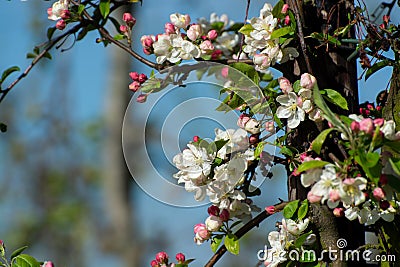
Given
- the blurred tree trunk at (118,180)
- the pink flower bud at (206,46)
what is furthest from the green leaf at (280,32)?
the blurred tree trunk at (118,180)

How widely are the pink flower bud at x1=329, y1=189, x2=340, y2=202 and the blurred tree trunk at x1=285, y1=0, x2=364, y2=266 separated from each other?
8.1 inches

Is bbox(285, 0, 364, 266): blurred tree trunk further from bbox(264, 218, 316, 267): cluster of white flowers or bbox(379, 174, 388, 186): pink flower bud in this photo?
bbox(379, 174, 388, 186): pink flower bud

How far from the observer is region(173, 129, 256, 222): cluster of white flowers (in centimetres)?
98

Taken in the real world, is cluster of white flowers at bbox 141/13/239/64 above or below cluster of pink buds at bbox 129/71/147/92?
above

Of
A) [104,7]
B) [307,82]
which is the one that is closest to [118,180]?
[104,7]

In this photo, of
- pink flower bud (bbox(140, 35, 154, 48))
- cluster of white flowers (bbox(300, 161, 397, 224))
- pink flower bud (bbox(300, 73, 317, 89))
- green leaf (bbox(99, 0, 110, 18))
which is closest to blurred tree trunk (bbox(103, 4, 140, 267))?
green leaf (bbox(99, 0, 110, 18))

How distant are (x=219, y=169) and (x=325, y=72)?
0.80ft

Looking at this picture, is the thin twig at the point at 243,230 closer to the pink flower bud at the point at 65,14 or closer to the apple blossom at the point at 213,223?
the apple blossom at the point at 213,223

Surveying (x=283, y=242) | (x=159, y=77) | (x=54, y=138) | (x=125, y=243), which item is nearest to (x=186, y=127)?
(x=159, y=77)

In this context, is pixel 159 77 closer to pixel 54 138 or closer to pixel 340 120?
pixel 340 120

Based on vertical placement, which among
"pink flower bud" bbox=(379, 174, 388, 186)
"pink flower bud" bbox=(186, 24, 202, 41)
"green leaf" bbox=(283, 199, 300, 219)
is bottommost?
"pink flower bud" bbox=(379, 174, 388, 186)

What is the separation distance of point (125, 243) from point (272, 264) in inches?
114

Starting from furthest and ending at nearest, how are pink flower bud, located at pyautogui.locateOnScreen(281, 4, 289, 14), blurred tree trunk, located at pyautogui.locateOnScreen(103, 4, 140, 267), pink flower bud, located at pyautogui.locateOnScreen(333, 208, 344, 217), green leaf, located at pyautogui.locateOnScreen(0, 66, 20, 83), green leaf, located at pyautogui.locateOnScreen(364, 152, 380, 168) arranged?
1. blurred tree trunk, located at pyautogui.locateOnScreen(103, 4, 140, 267)
2. green leaf, located at pyautogui.locateOnScreen(0, 66, 20, 83)
3. pink flower bud, located at pyautogui.locateOnScreen(281, 4, 289, 14)
4. pink flower bud, located at pyautogui.locateOnScreen(333, 208, 344, 217)
5. green leaf, located at pyautogui.locateOnScreen(364, 152, 380, 168)

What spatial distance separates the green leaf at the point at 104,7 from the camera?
1209mm
